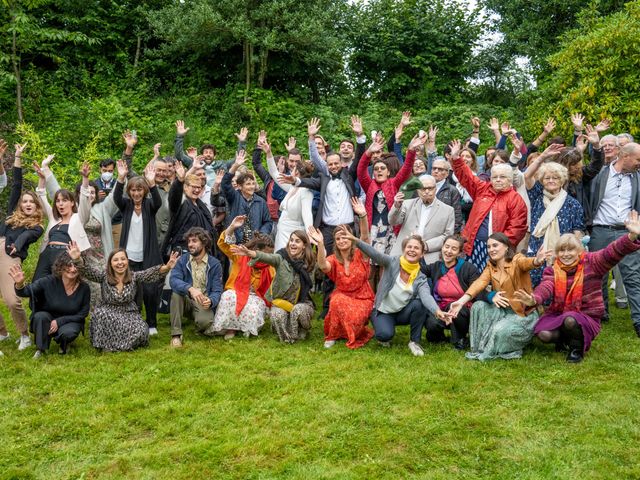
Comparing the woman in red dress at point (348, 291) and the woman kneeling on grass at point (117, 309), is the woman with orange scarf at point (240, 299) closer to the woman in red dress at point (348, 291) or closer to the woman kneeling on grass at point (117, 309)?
the woman kneeling on grass at point (117, 309)

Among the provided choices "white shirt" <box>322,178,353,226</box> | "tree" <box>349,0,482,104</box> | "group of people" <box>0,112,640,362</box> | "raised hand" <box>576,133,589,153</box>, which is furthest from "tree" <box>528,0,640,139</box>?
"tree" <box>349,0,482,104</box>

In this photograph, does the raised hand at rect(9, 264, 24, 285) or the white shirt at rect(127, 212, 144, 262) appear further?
the white shirt at rect(127, 212, 144, 262)

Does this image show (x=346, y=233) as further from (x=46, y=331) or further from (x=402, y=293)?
(x=46, y=331)

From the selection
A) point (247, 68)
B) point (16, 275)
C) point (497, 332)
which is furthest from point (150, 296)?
point (247, 68)

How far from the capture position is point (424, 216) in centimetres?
751

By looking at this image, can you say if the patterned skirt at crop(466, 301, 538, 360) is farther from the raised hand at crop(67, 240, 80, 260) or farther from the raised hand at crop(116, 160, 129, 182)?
the raised hand at crop(116, 160, 129, 182)

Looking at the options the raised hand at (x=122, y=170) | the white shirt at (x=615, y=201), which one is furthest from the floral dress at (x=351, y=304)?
the white shirt at (x=615, y=201)

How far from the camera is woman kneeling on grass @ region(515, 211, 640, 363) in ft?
20.3

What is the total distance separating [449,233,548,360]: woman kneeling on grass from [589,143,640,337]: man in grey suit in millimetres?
1350

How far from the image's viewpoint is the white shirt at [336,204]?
8086 millimetres

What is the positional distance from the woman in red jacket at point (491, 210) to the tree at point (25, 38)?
34.6 feet

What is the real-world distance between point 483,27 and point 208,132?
895 cm

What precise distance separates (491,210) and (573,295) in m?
1.34

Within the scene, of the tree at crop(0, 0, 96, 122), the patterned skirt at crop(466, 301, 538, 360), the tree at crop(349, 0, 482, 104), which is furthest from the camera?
the tree at crop(349, 0, 482, 104)
